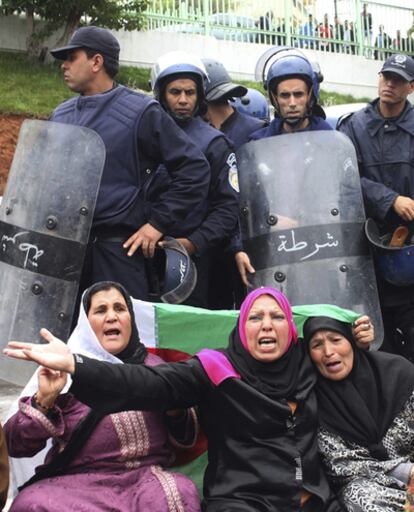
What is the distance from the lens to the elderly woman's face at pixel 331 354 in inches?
185

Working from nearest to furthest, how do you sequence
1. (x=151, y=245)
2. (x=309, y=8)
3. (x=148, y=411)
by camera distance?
(x=148, y=411) < (x=151, y=245) < (x=309, y=8)

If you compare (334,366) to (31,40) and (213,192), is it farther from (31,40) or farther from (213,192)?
(31,40)

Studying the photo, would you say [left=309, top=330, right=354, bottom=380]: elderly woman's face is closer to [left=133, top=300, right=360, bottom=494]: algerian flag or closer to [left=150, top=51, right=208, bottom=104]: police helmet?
[left=133, top=300, right=360, bottom=494]: algerian flag

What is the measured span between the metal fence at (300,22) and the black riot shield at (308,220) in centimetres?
1406

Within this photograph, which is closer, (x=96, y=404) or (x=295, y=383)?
(x=96, y=404)

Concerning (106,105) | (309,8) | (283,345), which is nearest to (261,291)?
(283,345)

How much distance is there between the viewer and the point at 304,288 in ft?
17.8

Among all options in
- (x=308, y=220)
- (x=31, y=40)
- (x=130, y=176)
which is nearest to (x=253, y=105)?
(x=308, y=220)

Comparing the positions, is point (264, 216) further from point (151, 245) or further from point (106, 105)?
point (106, 105)

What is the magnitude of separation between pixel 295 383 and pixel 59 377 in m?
0.97

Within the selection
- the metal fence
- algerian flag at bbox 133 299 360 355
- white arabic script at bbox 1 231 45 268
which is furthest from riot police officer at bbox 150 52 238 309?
the metal fence

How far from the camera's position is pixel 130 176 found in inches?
213

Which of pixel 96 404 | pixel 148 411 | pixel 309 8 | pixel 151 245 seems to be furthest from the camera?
pixel 309 8

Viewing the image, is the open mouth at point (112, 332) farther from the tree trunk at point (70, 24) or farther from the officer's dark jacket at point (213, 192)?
the tree trunk at point (70, 24)
